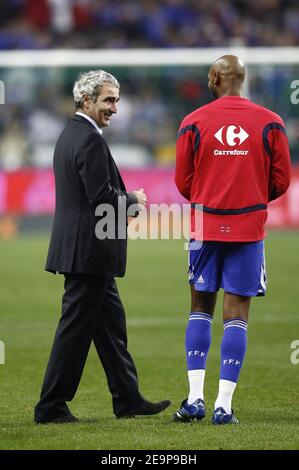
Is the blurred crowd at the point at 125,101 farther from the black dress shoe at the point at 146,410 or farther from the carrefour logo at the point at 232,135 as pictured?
the carrefour logo at the point at 232,135

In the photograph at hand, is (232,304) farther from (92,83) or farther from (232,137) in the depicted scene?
(92,83)

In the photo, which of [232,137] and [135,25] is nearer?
[232,137]

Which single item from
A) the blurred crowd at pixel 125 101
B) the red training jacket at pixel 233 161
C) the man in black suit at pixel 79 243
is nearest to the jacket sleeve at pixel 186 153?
the red training jacket at pixel 233 161

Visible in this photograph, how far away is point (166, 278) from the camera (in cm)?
1620

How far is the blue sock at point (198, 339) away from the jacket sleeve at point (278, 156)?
0.91 metres

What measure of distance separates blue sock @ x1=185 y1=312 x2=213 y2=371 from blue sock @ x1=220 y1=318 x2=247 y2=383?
0.16 m

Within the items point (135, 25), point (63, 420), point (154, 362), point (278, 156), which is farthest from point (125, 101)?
point (63, 420)

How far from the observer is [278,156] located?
7059mm

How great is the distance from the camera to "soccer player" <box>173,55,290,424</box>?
6.98 metres

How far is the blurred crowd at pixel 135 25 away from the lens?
27016 millimetres

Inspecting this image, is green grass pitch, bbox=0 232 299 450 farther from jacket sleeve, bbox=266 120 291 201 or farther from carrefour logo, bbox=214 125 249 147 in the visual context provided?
carrefour logo, bbox=214 125 249 147

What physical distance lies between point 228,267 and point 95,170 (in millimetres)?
977

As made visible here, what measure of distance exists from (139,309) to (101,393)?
477cm
